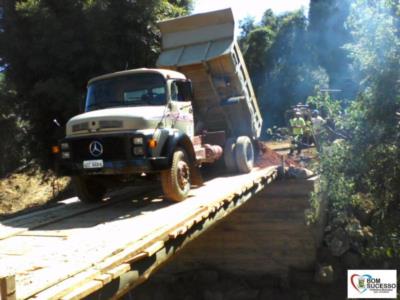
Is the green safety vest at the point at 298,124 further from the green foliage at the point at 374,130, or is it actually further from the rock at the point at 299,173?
the rock at the point at 299,173

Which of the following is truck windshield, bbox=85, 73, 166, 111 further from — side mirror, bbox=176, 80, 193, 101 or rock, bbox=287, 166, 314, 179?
rock, bbox=287, 166, 314, 179

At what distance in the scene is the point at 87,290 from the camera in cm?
367

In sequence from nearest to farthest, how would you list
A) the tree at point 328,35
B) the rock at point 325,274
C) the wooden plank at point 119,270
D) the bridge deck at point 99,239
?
the bridge deck at point 99,239, the wooden plank at point 119,270, the rock at point 325,274, the tree at point 328,35

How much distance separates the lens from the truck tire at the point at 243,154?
9.45 metres

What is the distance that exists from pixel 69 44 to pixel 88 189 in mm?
6154

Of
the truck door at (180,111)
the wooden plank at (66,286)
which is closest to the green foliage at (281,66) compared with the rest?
the truck door at (180,111)

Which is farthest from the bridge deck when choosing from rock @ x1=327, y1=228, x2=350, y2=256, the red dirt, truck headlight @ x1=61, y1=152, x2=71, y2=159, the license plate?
rock @ x1=327, y1=228, x2=350, y2=256

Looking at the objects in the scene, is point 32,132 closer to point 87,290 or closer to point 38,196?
point 38,196

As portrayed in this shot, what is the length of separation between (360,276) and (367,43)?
4396mm

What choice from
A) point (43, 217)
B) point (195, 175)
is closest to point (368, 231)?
point (195, 175)

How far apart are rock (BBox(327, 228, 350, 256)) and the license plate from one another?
20.6ft

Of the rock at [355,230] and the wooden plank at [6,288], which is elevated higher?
the wooden plank at [6,288]

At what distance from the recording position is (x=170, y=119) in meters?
7.24

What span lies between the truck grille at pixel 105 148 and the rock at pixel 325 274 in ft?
19.4
